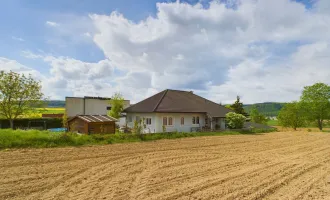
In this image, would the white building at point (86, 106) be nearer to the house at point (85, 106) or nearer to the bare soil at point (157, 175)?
the house at point (85, 106)

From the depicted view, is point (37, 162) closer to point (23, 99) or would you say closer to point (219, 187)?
point (219, 187)

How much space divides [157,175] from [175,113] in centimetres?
1670

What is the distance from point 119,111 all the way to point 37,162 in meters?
18.6

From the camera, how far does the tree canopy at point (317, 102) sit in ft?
129

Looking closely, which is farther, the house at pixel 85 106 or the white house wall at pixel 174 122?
the house at pixel 85 106

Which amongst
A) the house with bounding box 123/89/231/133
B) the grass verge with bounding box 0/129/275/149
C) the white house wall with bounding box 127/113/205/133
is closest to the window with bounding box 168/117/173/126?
the house with bounding box 123/89/231/133

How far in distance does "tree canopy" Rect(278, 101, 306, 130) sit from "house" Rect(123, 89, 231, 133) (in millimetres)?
12786

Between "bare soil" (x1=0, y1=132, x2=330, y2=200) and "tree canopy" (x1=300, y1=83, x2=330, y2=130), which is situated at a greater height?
"tree canopy" (x1=300, y1=83, x2=330, y2=130)

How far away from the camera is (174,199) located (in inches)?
240

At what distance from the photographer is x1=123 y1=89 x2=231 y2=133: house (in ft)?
79.7

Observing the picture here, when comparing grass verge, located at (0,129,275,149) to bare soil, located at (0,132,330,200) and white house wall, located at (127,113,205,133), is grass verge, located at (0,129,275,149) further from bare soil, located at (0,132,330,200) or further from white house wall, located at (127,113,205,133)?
white house wall, located at (127,113,205,133)

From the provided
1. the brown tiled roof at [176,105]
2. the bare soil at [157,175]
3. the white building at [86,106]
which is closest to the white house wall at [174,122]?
the brown tiled roof at [176,105]

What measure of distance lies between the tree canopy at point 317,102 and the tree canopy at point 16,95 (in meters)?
42.3

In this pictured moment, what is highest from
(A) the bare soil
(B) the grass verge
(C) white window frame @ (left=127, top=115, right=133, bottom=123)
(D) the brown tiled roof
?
(D) the brown tiled roof
